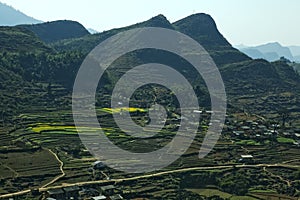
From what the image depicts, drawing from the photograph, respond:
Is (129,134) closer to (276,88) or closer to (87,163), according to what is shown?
(87,163)

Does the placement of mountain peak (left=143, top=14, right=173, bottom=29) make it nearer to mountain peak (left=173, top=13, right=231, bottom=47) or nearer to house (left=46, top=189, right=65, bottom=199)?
mountain peak (left=173, top=13, right=231, bottom=47)

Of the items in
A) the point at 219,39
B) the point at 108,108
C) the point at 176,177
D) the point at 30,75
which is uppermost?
the point at 219,39

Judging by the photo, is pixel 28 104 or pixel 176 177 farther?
pixel 28 104

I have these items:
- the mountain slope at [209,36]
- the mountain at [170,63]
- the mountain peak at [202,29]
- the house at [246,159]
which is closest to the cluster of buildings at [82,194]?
the house at [246,159]

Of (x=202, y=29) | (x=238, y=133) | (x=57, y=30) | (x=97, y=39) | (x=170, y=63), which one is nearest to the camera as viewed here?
(x=238, y=133)

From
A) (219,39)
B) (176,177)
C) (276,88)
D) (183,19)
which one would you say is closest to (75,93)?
(176,177)

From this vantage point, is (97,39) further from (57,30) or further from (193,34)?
(57,30)

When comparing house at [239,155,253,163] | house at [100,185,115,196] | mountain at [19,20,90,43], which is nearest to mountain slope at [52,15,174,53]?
mountain at [19,20,90,43]

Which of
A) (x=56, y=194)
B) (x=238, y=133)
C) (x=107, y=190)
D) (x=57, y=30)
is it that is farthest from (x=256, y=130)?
(x=57, y=30)

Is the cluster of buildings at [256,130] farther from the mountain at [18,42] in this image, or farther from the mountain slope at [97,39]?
the mountain slope at [97,39]
